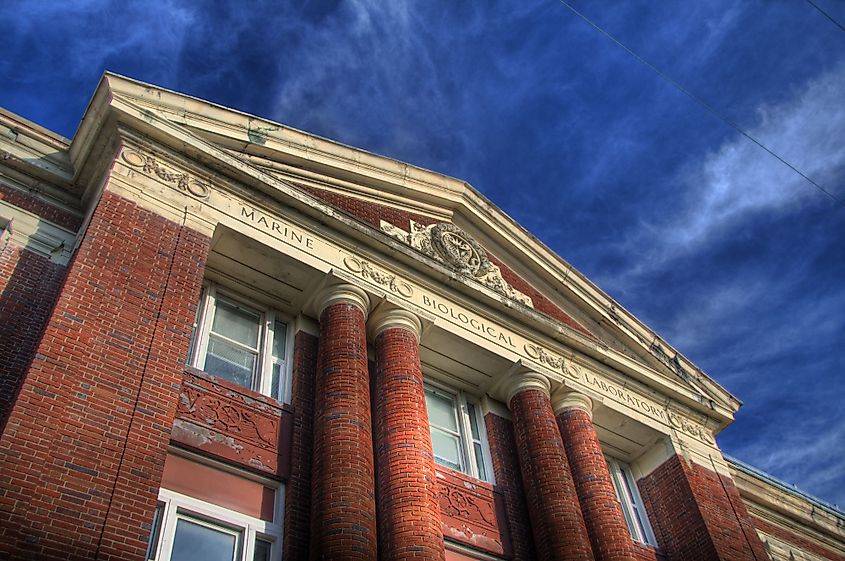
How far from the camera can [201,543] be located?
9.02m

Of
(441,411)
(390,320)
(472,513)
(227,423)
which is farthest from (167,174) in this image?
(472,513)

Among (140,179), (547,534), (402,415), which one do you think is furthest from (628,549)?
(140,179)

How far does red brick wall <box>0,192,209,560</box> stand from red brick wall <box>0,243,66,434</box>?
91cm

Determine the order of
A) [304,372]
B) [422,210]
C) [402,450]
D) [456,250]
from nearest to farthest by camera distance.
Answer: [402,450], [304,372], [456,250], [422,210]

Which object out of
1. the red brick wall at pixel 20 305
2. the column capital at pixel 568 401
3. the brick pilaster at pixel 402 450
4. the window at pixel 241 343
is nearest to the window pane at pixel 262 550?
the brick pilaster at pixel 402 450

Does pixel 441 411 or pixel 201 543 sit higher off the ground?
pixel 441 411

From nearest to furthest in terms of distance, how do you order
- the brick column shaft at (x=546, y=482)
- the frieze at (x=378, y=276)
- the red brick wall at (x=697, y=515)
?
the brick column shaft at (x=546, y=482) < the frieze at (x=378, y=276) < the red brick wall at (x=697, y=515)

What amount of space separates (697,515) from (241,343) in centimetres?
909

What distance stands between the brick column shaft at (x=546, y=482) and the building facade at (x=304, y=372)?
4 cm

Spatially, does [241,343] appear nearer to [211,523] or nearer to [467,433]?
[211,523]

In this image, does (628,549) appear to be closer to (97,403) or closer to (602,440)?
(602,440)

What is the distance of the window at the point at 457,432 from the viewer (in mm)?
13203

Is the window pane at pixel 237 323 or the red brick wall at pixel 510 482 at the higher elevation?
the window pane at pixel 237 323

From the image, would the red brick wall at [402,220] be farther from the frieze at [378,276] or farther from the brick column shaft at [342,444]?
the brick column shaft at [342,444]
